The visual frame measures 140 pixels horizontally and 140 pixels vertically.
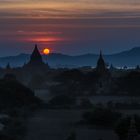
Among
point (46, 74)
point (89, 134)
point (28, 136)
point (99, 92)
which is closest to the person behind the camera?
point (28, 136)

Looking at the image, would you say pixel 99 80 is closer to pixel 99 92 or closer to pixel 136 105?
pixel 99 92

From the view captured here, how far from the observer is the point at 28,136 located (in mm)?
42562

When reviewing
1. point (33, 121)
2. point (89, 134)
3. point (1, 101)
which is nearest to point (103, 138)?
point (89, 134)

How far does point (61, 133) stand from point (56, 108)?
22.0m

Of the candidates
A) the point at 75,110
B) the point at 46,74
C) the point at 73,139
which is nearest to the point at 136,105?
the point at 75,110

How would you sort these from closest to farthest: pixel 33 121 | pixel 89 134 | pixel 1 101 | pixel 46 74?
pixel 89 134 < pixel 33 121 < pixel 1 101 < pixel 46 74

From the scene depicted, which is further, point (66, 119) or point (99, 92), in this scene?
point (99, 92)

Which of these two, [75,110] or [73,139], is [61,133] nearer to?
[73,139]

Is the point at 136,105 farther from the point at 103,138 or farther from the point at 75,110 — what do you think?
the point at 103,138

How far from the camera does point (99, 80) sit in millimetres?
93250

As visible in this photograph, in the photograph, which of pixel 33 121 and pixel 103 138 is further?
pixel 33 121

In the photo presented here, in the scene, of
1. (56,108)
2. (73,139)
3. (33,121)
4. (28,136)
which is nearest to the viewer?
(73,139)

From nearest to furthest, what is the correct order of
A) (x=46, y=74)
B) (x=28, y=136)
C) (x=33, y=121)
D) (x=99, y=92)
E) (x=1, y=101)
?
(x=28, y=136)
(x=33, y=121)
(x=1, y=101)
(x=99, y=92)
(x=46, y=74)

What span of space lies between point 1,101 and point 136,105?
13.0m
